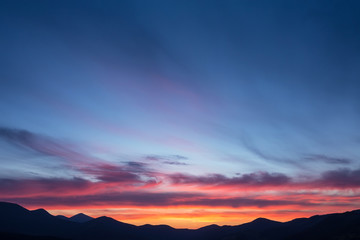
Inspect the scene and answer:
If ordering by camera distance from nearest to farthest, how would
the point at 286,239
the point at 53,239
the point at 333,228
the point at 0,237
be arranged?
1. the point at 0,237
2. the point at 53,239
3. the point at 333,228
4. the point at 286,239

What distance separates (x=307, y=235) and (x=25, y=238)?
17241cm

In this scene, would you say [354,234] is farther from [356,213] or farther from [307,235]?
[356,213]

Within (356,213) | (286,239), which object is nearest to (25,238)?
(286,239)

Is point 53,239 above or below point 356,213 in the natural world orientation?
below

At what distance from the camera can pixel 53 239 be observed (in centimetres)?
14800

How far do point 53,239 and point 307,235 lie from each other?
524ft

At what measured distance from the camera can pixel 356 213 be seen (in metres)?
183

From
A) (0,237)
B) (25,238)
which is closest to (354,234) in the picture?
(25,238)

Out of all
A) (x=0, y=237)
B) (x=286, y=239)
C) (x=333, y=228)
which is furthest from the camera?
(x=286, y=239)

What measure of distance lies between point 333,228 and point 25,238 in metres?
186

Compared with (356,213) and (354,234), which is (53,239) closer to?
(354,234)

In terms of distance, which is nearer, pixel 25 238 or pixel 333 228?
pixel 25 238

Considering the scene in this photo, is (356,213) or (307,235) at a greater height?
(356,213)

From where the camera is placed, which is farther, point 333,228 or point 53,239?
point 333,228
